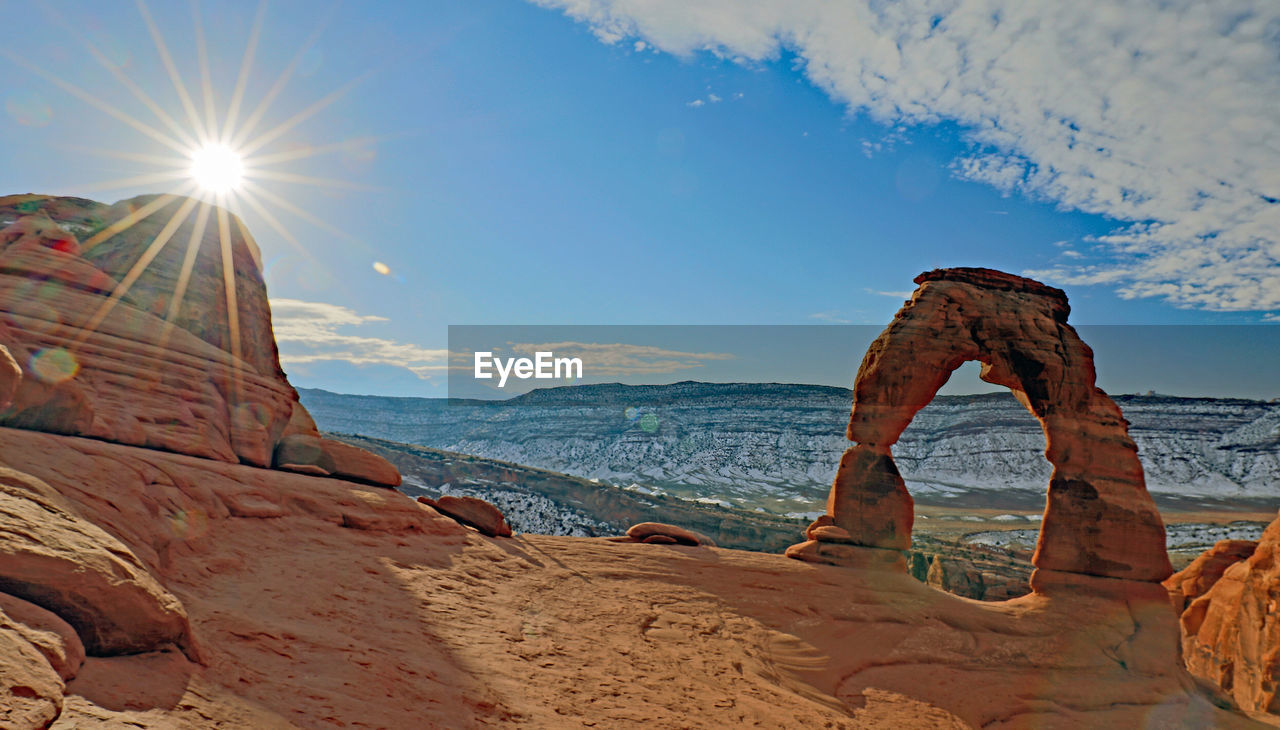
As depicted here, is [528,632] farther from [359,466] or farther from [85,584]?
[359,466]

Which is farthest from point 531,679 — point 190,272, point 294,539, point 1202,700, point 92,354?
point 190,272

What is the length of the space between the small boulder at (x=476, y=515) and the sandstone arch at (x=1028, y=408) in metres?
7.12

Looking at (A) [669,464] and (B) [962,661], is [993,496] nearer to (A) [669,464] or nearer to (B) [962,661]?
(A) [669,464]

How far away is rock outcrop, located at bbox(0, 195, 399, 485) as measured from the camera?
38.3ft

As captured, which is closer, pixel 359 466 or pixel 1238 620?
pixel 1238 620

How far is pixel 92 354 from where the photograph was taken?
1284 centimetres

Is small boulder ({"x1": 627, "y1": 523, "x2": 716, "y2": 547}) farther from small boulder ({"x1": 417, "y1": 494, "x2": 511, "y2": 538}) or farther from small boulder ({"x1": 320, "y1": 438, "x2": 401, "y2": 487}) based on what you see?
small boulder ({"x1": 320, "y1": 438, "x2": 401, "y2": 487})

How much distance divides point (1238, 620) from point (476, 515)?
674 inches

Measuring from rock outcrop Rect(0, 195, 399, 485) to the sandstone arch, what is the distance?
1161 cm

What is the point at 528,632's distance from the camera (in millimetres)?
8625

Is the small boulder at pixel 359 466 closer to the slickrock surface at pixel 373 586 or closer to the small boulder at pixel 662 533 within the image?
the slickrock surface at pixel 373 586

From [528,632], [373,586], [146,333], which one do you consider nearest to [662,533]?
[528,632]

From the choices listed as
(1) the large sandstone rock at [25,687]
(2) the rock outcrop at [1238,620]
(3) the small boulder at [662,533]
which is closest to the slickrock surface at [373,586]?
(1) the large sandstone rock at [25,687]

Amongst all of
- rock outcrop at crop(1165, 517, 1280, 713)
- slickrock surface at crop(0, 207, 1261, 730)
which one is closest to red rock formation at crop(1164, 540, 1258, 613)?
rock outcrop at crop(1165, 517, 1280, 713)
